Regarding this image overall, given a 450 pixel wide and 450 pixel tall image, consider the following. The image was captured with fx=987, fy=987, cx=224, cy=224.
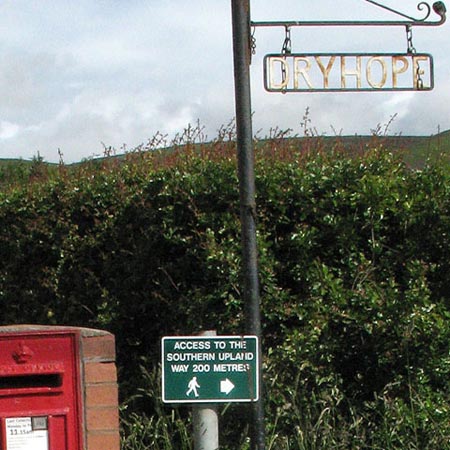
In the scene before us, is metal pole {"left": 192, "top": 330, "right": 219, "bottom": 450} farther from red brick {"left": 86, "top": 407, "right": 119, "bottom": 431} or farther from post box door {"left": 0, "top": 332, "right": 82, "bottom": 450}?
post box door {"left": 0, "top": 332, "right": 82, "bottom": 450}

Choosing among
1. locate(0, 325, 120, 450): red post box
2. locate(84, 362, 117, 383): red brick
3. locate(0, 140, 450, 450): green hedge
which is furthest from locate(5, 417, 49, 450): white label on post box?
locate(0, 140, 450, 450): green hedge

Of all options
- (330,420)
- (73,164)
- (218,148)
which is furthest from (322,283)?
(73,164)

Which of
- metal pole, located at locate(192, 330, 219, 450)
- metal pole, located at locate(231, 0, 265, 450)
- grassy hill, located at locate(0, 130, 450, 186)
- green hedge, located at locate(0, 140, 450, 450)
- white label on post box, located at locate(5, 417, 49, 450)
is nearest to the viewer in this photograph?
white label on post box, located at locate(5, 417, 49, 450)

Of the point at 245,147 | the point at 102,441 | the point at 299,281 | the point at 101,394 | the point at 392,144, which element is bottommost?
the point at 102,441

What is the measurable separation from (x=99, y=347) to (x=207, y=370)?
1.76 feet

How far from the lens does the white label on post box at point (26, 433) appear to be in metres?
4.20

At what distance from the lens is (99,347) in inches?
175

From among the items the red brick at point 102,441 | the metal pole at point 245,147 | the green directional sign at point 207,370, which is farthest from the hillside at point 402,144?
the red brick at point 102,441

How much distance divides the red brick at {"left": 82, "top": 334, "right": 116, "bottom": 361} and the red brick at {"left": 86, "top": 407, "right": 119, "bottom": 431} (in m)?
0.23

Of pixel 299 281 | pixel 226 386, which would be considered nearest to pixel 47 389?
pixel 226 386

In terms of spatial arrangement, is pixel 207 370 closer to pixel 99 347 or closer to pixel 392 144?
pixel 99 347

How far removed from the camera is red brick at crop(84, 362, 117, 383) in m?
4.40

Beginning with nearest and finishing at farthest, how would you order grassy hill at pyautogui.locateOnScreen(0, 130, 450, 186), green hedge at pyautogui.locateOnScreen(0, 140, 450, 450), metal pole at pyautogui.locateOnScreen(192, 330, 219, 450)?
metal pole at pyautogui.locateOnScreen(192, 330, 219, 450), green hedge at pyautogui.locateOnScreen(0, 140, 450, 450), grassy hill at pyautogui.locateOnScreen(0, 130, 450, 186)

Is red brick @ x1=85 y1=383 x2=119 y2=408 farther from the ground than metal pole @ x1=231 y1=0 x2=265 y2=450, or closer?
closer
